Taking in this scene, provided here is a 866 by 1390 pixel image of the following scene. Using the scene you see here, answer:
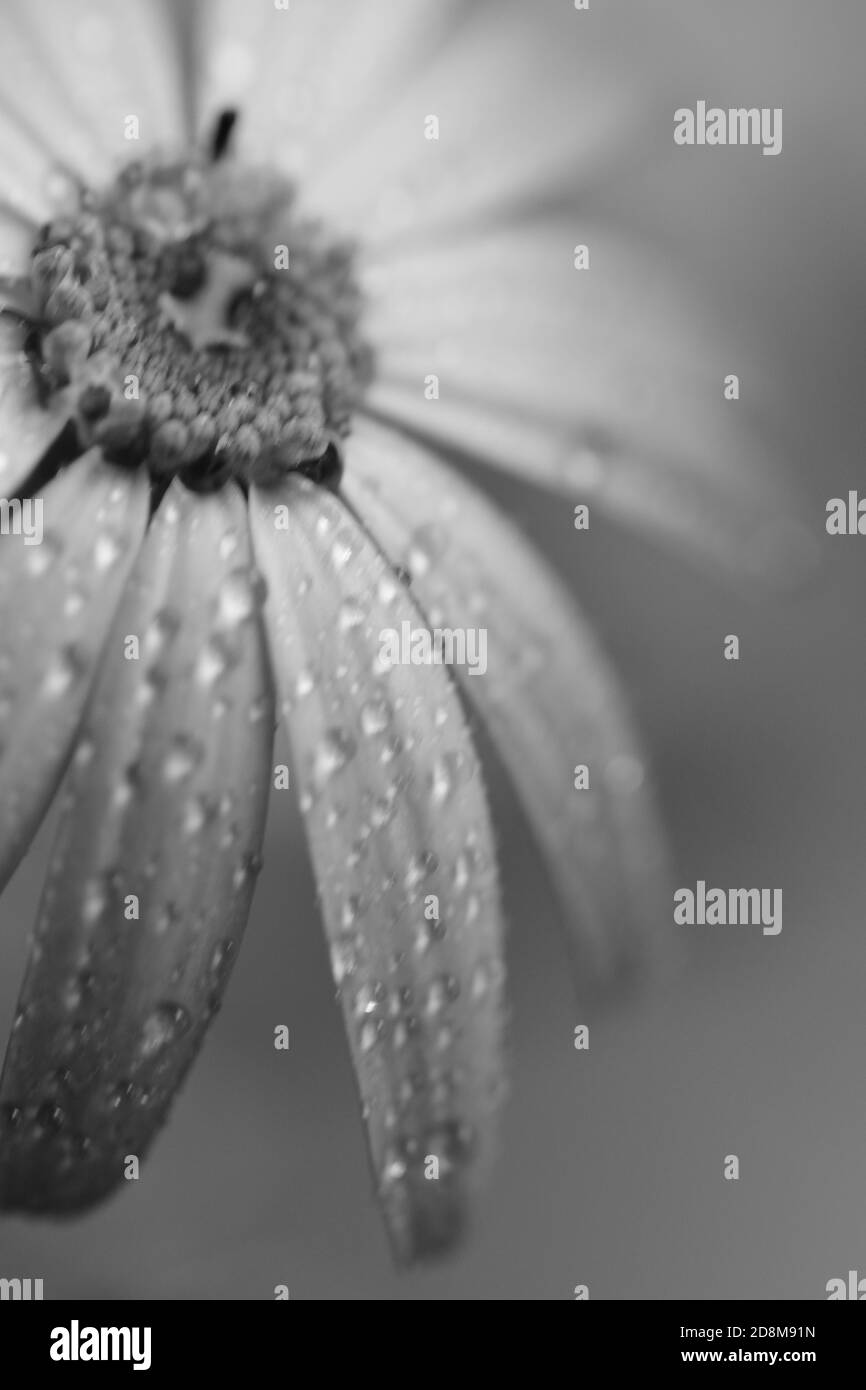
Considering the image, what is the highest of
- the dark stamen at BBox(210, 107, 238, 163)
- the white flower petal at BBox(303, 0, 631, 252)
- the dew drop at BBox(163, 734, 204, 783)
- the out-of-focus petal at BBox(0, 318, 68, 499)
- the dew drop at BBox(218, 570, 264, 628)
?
the white flower petal at BBox(303, 0, 631, 252)

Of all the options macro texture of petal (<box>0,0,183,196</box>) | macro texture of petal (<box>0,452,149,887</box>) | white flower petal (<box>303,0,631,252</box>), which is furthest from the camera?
white flower petal (<box>303,0,631,252</box>)

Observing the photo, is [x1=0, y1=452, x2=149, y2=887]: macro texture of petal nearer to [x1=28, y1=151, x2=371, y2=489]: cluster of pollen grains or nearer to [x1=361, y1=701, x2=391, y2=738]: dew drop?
[x1=28, y1=151, x2=371, y2=489]: cluster of pollen grains

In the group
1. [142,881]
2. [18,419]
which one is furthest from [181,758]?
[18,419]

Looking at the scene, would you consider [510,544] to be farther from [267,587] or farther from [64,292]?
[64,292]

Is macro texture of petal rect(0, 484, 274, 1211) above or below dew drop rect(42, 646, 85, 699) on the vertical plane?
below

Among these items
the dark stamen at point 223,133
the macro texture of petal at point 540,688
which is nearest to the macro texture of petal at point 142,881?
A: the macro texture of petal at point 540,688
